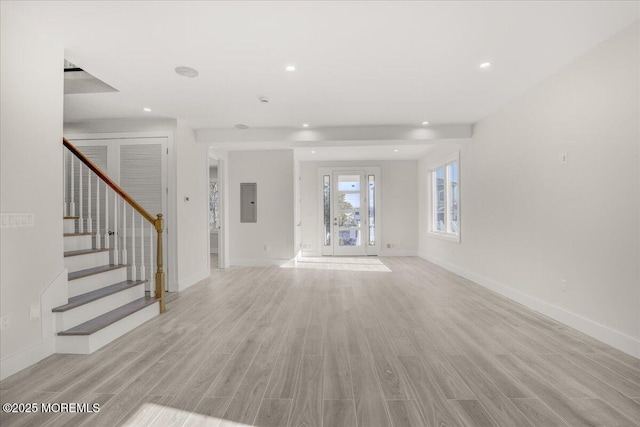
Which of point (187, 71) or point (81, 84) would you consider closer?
point (187, 71)

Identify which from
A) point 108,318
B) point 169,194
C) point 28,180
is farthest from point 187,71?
point 108,318

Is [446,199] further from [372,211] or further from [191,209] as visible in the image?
[191,209]

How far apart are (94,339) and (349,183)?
6939mm

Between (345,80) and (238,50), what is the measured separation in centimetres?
119

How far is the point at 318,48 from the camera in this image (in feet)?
9.45

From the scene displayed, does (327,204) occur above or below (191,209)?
above

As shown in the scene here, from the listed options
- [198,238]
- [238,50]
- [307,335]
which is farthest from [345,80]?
[198,238]

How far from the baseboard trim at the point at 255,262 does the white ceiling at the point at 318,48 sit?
3536 mm

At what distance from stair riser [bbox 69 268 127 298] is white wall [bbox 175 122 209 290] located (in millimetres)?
1221

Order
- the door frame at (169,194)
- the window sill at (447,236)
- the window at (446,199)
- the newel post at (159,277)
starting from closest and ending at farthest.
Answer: the newel post at (159,277), the door frame at (169,194), the window sill at (447,236), the window at (446,199)

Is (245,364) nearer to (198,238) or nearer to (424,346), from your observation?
(424,346)

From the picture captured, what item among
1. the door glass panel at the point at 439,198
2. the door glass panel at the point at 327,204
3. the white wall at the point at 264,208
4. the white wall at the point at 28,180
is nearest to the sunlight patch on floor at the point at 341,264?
the white wall at the point at 264,208

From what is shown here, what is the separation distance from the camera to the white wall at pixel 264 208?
702 cm

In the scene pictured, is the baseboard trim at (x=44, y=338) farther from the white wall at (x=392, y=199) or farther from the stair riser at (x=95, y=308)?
the white wall at (x=392, y=199)
